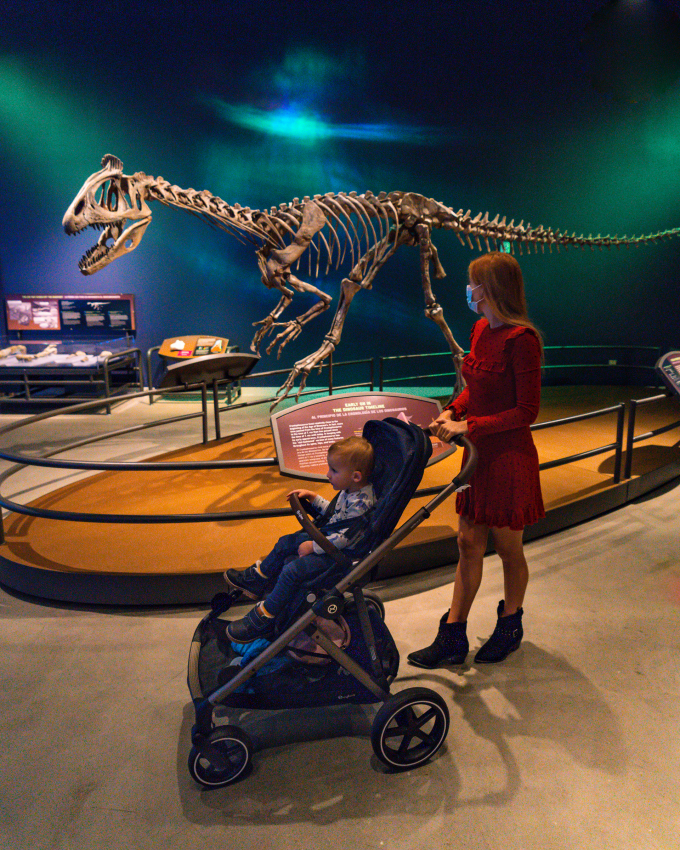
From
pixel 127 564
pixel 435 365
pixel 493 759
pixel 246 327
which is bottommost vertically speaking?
pixel 493 759

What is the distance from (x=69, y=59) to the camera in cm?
876

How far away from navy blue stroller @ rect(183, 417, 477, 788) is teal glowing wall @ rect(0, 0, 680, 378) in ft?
25.4

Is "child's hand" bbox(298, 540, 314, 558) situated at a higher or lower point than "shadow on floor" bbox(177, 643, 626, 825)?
higher

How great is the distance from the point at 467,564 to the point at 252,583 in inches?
39.1

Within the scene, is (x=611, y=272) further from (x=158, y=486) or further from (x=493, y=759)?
(x=493, y=759)

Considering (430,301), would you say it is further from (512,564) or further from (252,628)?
(252,628)

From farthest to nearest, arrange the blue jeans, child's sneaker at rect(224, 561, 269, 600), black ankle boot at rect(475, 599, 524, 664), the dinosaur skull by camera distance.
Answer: the dinosaur skull, black ankle boot at rect(475, 599, 524, 664), child's sneaker at rect(224, 561, 269, 600), the blue jeans

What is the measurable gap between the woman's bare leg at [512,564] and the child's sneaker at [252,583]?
1.05 meters

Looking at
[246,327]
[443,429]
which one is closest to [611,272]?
[246,327]

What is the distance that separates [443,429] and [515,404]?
1.09ft

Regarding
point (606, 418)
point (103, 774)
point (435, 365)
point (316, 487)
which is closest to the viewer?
point (103, 774)

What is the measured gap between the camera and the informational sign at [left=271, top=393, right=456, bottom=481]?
3.85 meters

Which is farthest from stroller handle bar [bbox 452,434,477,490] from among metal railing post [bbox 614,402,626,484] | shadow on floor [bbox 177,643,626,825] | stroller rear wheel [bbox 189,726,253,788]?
metal railing post [bbox 614,402,626,484]

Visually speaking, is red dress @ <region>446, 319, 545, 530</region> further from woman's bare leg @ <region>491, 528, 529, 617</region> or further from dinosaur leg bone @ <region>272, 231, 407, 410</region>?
dinosaur leg bone @ <region>272, 231, 407, 410</region>
